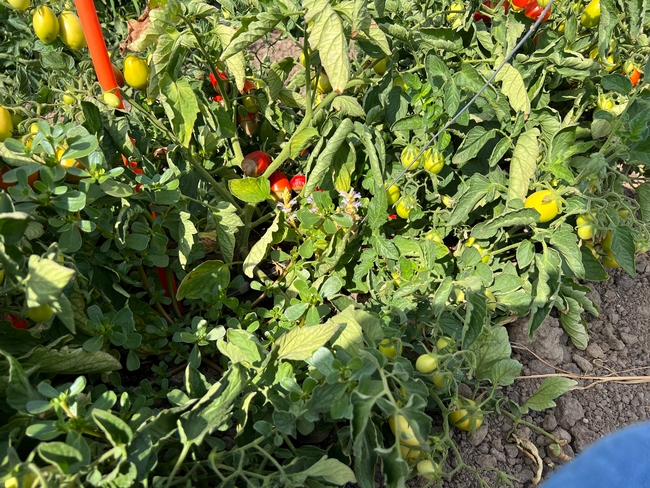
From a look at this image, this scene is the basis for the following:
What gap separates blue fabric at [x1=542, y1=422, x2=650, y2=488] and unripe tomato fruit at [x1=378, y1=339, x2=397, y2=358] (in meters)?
0.48

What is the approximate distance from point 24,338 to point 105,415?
0.33 meters

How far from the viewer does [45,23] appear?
3.59ft

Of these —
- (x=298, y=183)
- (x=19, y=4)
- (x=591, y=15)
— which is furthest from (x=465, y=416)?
(x=19, y=4)

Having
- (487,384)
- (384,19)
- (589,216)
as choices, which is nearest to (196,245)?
(384,19)

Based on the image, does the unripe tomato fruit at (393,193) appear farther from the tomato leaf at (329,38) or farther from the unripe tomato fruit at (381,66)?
the tomato leaf at (329,38)

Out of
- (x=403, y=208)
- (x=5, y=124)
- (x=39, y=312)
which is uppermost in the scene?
(x=5, y=124)

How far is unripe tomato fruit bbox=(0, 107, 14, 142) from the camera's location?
3.19 ft

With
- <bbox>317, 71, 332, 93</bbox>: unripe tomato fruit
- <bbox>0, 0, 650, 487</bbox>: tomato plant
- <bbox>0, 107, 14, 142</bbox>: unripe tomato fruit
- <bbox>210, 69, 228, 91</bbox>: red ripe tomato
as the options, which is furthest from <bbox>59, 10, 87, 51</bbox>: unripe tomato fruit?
<bbox>317, 71, 332, 93</bbox>: unripe tomato fruit

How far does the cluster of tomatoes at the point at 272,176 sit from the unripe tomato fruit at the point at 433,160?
369 millimetres

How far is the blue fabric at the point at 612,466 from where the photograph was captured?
50cm

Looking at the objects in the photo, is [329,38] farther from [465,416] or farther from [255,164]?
[465,416]

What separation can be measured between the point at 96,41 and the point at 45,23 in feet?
0.34

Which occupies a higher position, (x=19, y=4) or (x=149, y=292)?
(x=19, y=4)

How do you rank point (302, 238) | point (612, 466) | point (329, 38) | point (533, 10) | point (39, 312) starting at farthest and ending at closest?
point (302, 238) → point (533, 10) → point (329, 38) → point (39, 312) → point (612, 466)
